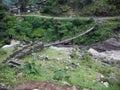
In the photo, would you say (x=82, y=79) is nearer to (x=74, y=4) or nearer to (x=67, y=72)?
(x=67, y=72)

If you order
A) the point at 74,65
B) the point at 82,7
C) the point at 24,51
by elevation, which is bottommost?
the point at 74,65

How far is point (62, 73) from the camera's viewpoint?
2316cm

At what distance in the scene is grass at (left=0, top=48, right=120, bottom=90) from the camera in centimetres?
2192

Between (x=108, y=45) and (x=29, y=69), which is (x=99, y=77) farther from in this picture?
(x=108, y=45)

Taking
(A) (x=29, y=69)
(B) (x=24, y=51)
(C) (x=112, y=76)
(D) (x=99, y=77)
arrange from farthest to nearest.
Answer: (B) (x=24, y=51) → (C) (x=112, y=76) → (D) (x=99, y=77) → (A) (x=29, y=69)

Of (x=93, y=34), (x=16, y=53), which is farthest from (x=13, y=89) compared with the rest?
(x=93, y=34)

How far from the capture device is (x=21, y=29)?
49.7m

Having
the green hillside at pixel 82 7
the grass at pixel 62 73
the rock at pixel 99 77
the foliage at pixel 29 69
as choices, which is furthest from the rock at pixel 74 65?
the green hillside at pixel 82 7

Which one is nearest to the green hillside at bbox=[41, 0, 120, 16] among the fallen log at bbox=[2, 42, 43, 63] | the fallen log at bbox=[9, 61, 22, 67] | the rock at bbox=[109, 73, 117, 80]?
the fallen log at bbox=[2, 42, 43, 63]

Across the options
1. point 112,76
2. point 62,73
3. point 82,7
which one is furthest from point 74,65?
point 82,7

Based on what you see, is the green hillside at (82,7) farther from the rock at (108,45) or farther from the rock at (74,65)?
the rock at (74,65)

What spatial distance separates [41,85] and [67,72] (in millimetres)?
4719

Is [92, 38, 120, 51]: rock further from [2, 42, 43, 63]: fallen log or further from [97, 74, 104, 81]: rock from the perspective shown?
[97, 74, 104, 81]: rock

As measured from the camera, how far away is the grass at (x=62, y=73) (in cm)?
2192
